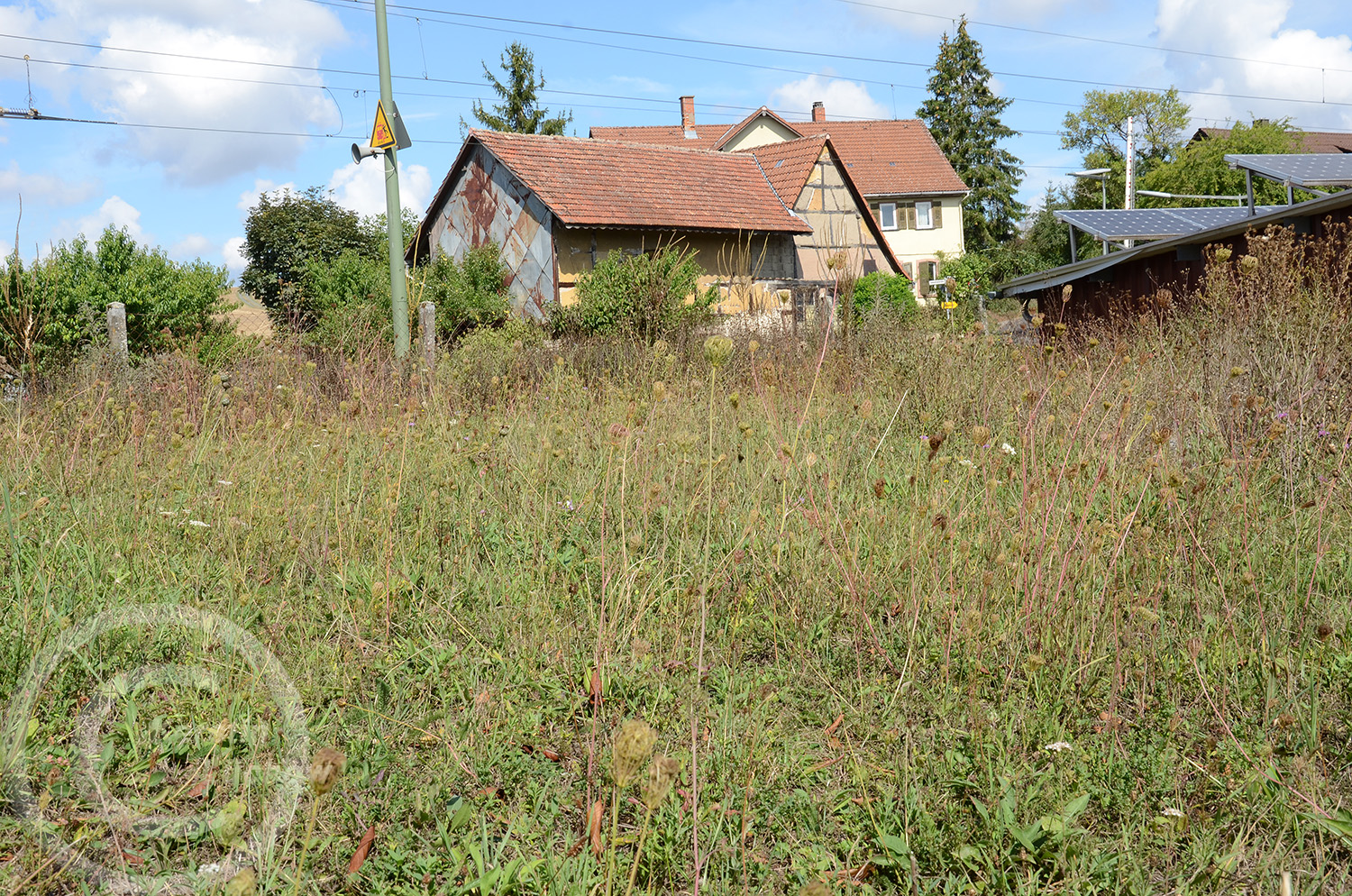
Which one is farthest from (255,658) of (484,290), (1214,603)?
(484,290)

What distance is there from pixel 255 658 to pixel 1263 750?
2.66m

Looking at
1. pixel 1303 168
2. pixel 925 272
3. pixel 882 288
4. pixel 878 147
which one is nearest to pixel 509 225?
pixel 882 288

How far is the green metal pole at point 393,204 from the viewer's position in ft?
38.0

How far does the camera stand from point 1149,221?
1789 centimetres

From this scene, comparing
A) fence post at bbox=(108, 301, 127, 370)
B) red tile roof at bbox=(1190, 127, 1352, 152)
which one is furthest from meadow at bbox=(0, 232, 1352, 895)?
red tile roof at bbox=(1190, 127, 1352, 152)

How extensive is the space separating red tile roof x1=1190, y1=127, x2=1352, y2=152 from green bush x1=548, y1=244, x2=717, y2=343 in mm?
44306

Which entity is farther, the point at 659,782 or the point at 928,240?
the point at 928,240

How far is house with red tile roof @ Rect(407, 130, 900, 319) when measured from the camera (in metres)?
18.9

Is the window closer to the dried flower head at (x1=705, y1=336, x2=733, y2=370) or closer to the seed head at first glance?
the dried flower head at (x1=705, y1=336, x2=733, y2=370)

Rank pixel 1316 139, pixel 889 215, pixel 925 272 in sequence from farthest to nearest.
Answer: pixel 1316 139, pixel 889 215, pixel 925 272

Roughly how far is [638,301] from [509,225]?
9.03 m

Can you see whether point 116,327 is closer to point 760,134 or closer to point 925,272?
point 760,134

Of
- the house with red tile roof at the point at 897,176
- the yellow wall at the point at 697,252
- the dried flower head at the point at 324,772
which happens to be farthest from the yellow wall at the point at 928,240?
the dried flower head at the point at 324,772

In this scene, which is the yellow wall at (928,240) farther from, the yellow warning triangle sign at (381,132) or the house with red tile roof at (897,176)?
the yellow warning triangle sign at (381,132)
